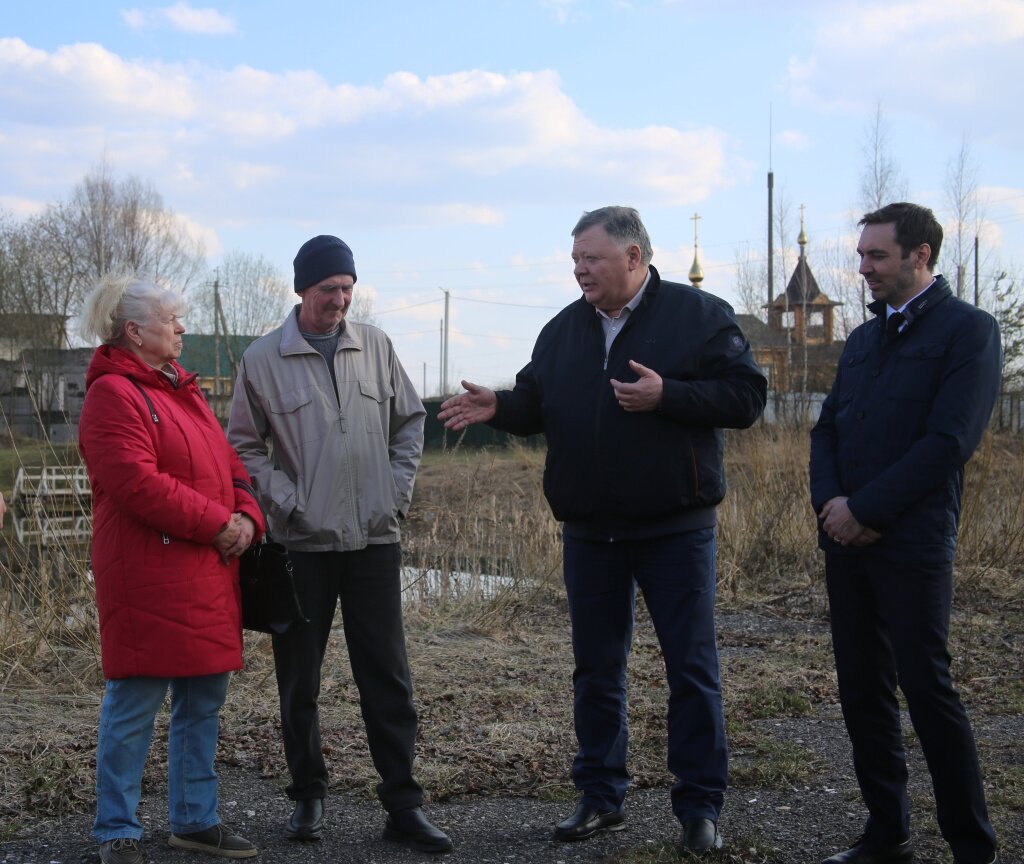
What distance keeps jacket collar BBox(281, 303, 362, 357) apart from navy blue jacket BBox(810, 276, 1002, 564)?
1660mm

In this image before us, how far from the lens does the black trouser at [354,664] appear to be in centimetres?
376

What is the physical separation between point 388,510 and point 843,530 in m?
1.48

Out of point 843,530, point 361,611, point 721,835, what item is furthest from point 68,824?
point 843,530

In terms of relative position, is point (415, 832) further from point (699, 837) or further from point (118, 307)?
point (118, 307)

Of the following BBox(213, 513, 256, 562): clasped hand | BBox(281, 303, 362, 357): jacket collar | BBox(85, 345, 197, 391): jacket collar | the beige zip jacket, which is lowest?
BBox(213, 513, 256, 562): clasped hand

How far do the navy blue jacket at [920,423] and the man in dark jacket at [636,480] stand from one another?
38 cm

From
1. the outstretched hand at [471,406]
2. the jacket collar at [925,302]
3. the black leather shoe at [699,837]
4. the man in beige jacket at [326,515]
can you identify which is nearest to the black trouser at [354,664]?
the man in beige jacket at [326,515]

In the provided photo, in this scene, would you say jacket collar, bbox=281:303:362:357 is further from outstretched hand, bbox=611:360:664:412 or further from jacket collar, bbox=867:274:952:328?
jacket collar, bbox=867:274:952:328

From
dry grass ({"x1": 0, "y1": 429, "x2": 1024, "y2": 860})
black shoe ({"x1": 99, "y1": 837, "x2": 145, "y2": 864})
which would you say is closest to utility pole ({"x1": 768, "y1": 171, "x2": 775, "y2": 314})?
dry grass ({"x1": 0, "y1": 429, "x2": 1024, "y2": 860})

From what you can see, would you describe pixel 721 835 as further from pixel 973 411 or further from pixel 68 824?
pixel 68 824

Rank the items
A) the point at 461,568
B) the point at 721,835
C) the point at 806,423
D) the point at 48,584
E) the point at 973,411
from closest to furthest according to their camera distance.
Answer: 1. the point at 973,411
2. the point at 721,835
3. the point at 48,584
4. the point at 461,568
5. the point at 806,423

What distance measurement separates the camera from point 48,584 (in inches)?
249

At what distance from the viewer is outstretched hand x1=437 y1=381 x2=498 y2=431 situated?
3.93m

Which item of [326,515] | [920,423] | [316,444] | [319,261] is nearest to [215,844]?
[326,515]
